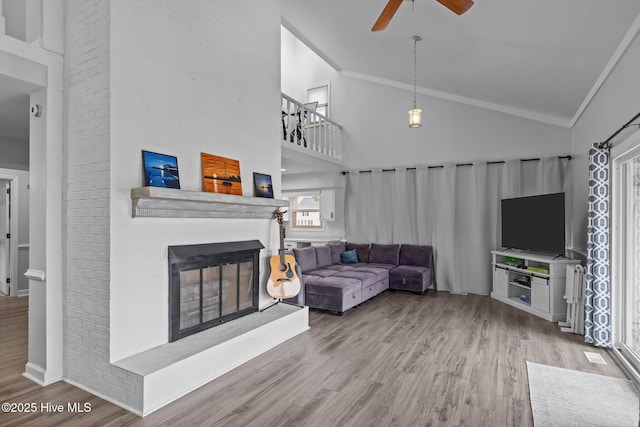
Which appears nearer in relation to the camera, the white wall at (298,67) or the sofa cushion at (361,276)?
the sofa cushion at (361,276)

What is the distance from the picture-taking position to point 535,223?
5094mm

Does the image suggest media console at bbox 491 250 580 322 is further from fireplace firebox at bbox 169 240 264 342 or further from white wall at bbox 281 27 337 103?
white wall at bbox 281 27 337 103

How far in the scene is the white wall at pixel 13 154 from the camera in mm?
5605

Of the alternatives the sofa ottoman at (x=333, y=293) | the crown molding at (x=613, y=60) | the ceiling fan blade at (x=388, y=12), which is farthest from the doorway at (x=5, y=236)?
the crown molding at (x=613, y=60)

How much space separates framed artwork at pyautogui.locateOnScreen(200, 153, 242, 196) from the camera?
11.0 feet

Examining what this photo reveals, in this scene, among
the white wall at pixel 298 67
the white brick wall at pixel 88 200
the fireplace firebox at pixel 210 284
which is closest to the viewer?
the white brick wall at pixel 88 200

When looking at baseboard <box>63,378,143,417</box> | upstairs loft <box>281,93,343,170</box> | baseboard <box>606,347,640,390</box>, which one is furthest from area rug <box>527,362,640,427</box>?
upstairs loft <box>281,93,343,170</box>

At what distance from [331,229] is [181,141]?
478 centimetres

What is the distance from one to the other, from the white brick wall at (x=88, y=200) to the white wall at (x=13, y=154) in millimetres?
3939

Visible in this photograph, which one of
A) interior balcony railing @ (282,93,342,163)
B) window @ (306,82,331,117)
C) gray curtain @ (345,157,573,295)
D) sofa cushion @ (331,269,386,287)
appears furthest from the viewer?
window @ (306,82,331,117)

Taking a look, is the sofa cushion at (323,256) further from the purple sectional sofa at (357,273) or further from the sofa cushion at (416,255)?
the sofa cushion at (416,255)

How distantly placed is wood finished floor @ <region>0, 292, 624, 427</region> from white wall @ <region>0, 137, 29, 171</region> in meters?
2.59

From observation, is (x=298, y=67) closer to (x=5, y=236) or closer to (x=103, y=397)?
(x=5, y=236)

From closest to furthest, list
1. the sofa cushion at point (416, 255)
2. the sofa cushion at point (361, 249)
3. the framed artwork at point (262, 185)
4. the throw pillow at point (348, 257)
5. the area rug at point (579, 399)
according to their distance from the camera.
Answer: the area rug at point (579, 399) → the framed artwork at point (262, 185) → the sofa cushion at point (416, 255) → the throw pillow at point (348, 257) → the sofa cushion at point (361, 249)
